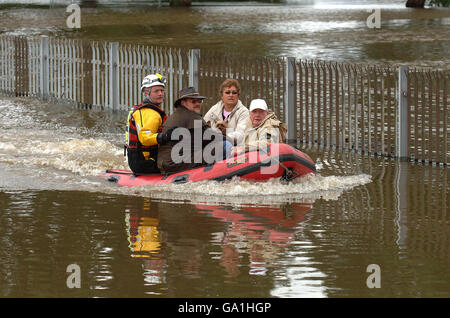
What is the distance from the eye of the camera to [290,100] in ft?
58.4

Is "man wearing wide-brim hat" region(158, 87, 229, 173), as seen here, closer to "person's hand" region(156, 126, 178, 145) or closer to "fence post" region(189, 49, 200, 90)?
"person's hand" region(156, 126, 178, 145)

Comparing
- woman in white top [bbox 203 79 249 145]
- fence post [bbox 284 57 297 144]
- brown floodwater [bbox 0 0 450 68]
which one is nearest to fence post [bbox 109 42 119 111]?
fence post [bbox 284 57 297 144]

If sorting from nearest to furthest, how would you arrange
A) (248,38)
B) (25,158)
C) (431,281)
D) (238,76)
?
1. (431,281)
2. (25,158)
3. (238,76)
4. (248,38)

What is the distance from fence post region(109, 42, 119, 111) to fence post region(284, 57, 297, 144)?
5.51m

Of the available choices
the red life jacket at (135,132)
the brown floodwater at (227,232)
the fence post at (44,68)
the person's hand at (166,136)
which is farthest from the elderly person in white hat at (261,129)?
the fence post at (44,68)

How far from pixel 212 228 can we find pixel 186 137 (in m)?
2.73

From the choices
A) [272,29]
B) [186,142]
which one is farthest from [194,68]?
[272,29]

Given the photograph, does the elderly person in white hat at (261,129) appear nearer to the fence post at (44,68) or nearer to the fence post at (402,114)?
the fence post at (402,114)

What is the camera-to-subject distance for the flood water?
8.56 meters

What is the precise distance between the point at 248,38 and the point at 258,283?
2900 centimetres

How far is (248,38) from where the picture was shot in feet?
121

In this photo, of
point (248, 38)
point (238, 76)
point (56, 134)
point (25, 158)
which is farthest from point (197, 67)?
point (248, 38)

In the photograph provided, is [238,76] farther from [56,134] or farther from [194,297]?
[194,297]
